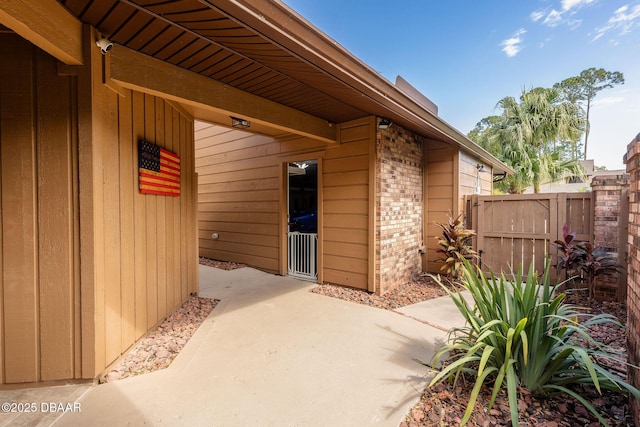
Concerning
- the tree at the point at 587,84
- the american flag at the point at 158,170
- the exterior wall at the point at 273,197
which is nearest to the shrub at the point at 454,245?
the exterior wall at the point at 273,197

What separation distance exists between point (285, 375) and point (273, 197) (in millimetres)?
3658

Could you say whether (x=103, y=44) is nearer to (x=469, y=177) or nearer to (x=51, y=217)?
(x=51, y=217)

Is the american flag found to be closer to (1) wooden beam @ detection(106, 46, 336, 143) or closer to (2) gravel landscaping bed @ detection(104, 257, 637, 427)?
(1) wooden beam @ detection(106, 46, 336, 143)

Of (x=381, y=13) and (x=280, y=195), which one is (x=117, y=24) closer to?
(x=280, y=195)

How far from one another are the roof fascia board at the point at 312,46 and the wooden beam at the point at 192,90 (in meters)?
1.07

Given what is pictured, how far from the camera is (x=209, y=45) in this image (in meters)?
2.24

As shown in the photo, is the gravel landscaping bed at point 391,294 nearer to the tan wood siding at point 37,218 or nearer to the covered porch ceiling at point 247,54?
the covered porch ceiling at point 247,54

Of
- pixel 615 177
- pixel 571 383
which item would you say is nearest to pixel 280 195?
pixel 571 383

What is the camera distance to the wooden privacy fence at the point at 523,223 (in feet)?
13.5

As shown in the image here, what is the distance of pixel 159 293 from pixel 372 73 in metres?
3.21

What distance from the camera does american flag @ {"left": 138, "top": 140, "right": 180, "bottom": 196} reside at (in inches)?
106

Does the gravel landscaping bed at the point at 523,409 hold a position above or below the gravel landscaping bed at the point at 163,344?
above

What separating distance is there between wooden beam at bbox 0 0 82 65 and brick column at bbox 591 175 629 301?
5.66 metres

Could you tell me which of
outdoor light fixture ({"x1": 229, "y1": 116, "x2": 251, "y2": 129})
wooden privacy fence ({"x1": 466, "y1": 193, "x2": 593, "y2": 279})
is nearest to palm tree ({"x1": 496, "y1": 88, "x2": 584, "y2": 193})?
wooden privacy fence ({"x1": 466, "y1": 193, "x2": 593, "y2": 279})
